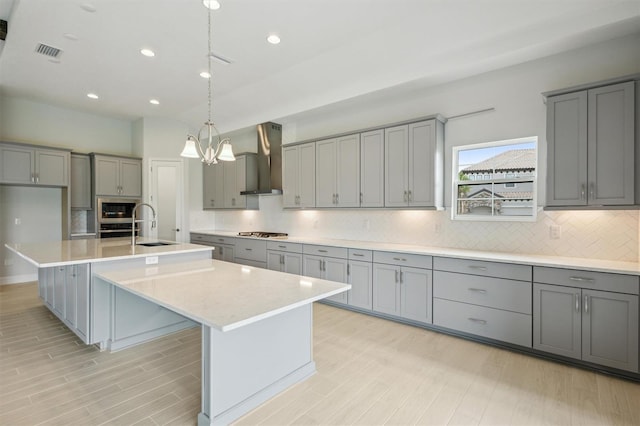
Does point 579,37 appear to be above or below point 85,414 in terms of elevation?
above

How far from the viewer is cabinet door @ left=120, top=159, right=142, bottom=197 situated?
19.9 ft

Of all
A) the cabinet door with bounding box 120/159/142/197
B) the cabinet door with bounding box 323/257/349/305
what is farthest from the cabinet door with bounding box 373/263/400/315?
the cabinet door with bounding box 120/159/142/197

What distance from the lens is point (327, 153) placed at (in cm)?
467

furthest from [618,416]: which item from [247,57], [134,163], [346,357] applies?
[134,163]

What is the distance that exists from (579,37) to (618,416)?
2967 millimetres

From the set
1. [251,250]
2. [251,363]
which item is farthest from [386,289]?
[251,250]

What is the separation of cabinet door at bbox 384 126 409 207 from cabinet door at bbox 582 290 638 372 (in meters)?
1.98

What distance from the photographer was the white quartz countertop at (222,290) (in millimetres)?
1609

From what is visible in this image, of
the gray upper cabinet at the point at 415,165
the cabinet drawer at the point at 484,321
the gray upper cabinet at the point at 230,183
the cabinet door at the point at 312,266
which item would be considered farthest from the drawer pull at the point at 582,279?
the gray upper cabinet at the point at 230,183

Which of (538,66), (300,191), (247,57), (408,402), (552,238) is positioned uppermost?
(247,57)

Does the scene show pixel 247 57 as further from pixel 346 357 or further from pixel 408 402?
pixel 408 402

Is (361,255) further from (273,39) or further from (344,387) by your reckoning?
(273,39)

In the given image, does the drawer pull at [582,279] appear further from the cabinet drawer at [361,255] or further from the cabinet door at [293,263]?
the cabinet door at [293,263]

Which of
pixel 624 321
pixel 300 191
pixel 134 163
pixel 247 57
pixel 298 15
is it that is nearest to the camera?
pixel 624 321
